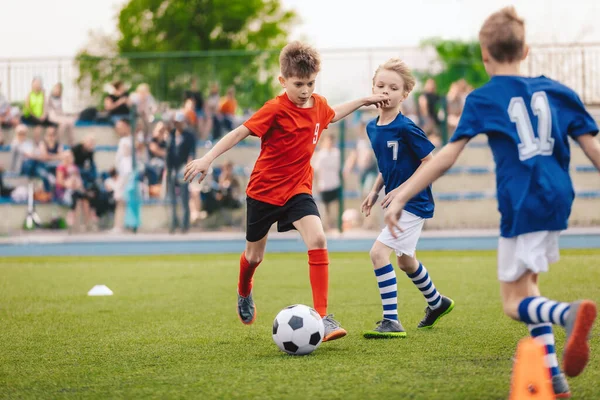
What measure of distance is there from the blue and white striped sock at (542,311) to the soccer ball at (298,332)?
1.65 metres

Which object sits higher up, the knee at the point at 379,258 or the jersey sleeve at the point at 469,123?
the jersey sleeve at the point at 469,123

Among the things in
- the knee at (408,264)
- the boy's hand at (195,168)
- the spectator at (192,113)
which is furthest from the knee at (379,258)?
the spectator at (192,113)

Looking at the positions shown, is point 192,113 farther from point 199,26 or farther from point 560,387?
point 199,26

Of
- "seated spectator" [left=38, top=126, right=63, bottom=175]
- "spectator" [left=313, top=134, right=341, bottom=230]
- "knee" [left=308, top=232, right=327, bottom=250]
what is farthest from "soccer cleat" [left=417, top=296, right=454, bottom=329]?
"seated spectator" [left=38, top=126, right=63, bottom=175]

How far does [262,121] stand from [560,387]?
2.71 meters

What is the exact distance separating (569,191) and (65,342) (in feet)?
11.6

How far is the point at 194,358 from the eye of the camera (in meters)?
4.87

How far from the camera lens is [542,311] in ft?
11.5

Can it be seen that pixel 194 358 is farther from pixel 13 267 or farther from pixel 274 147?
pixel 13 267

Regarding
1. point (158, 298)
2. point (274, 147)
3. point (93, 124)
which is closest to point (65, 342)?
point (274, 147)

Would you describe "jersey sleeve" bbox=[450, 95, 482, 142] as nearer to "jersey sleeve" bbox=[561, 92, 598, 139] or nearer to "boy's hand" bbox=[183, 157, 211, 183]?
"jersey sleeve" bbox=[561, 92, 598, 139]

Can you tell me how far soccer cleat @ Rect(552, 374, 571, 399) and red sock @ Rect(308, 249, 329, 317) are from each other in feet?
6.62

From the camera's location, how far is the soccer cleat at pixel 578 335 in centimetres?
327

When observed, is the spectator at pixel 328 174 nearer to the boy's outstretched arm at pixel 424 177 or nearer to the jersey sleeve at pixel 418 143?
the jersey sleeve at pixel 418 143
